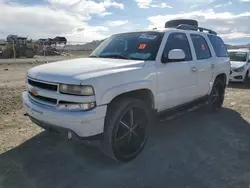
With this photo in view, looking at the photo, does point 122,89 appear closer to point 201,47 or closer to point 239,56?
point 201,47

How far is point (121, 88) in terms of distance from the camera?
330cm

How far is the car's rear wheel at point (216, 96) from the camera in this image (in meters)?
5.91

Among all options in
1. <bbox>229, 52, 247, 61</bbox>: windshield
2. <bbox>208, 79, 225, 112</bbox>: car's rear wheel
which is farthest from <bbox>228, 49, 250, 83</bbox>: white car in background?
<bbox>208, 79, 225, 112</bbox>: car's rear wheel

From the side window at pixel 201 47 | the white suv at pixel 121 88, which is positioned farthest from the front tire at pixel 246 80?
the white suv at pixel 121 88

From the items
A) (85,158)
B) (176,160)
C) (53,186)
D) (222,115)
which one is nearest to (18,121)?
(85,158)

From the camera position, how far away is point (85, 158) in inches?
148

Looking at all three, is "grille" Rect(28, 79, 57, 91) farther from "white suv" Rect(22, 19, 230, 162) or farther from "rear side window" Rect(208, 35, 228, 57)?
"rear side window" Rect(208, 35, 228, 57)

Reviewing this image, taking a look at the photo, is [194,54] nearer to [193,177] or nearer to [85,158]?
[193,177]

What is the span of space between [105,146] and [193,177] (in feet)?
4.04

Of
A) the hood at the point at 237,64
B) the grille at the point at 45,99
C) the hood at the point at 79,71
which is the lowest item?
the grille at the point at 45,99

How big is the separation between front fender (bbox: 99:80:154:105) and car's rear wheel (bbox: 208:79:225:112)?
268cm

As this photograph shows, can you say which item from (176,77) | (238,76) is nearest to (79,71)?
(176,77)

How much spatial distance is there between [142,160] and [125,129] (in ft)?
1.81

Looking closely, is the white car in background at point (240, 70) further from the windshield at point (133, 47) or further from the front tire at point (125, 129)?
the front tire at point (125, 129)
